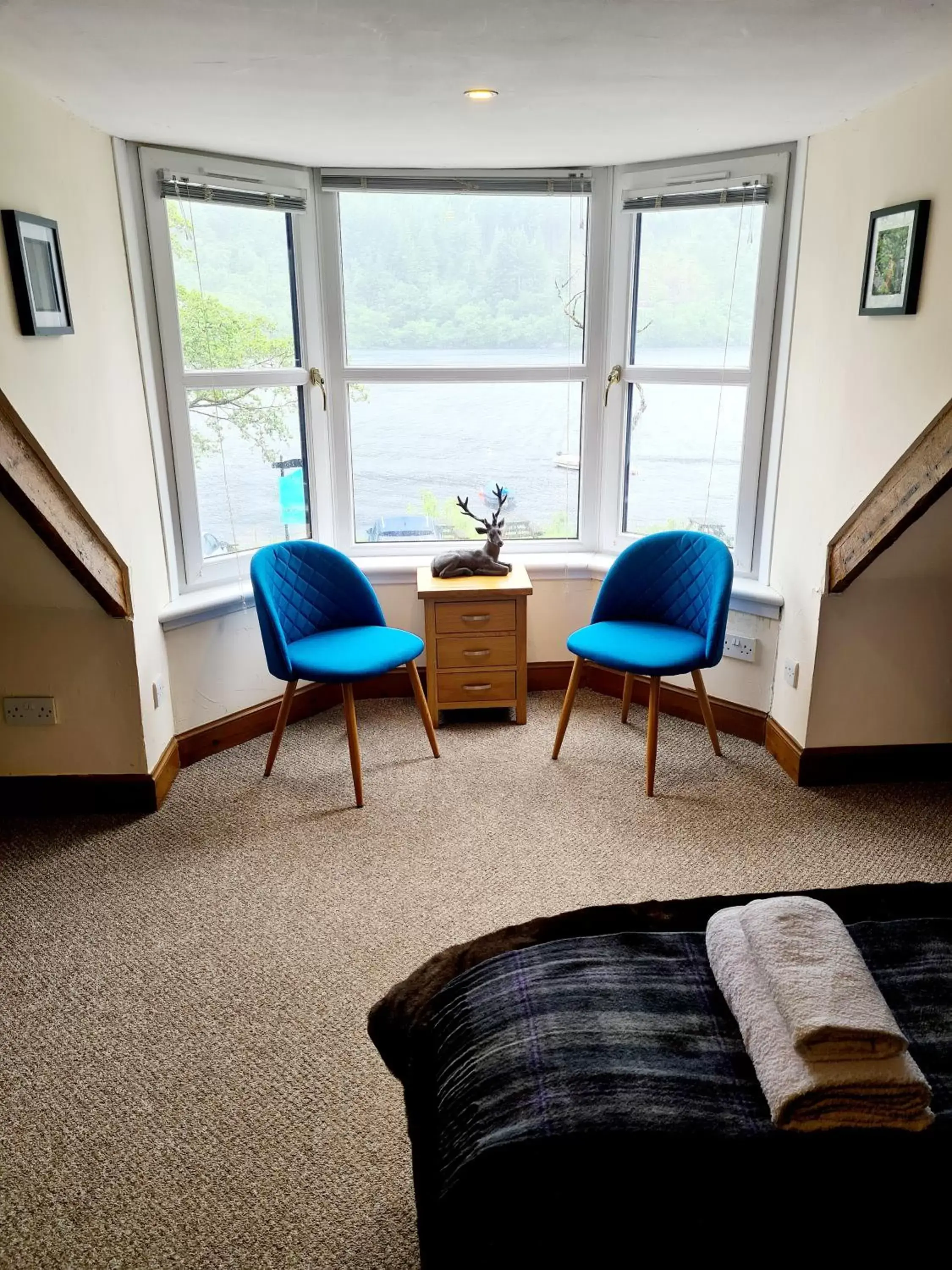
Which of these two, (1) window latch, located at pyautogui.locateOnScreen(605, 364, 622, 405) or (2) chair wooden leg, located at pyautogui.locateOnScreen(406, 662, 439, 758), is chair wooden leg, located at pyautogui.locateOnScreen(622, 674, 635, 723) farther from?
(1) window latch, located at pyautogui.locateOnScreen(605, 364, 622, 405)

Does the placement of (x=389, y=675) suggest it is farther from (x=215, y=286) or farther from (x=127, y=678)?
(x=215, y=286)

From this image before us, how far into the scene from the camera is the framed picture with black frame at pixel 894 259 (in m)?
2.50

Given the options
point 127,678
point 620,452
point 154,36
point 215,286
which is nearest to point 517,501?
point 620,452

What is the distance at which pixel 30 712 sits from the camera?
3023mm

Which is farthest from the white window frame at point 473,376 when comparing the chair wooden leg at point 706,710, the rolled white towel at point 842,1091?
the rolled white towel at point 842,1091

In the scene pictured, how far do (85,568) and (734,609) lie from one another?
227cm

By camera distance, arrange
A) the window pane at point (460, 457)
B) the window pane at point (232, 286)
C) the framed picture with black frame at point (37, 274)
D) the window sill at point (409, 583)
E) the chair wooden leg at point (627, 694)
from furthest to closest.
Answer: the window pane at point (460, 457) → the chair wooden leg at point (627, 694) → the window sill at point (409, 583) → the window pane at point (232, 286) → the framed picture with black frame at point (37, 274)

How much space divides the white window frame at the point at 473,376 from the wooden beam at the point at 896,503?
49.6 inches

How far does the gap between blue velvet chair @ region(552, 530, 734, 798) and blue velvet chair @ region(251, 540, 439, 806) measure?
2.15ft

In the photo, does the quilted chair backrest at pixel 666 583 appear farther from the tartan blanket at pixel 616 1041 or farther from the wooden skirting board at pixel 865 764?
the tartan blanket at pixel 616 1041

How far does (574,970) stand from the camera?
1526mm

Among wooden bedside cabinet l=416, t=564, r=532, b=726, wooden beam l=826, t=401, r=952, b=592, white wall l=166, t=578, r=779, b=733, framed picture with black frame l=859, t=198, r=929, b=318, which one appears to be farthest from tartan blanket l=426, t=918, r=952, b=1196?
wooden bedside cabinet l=416, t=564, r=532, b=726

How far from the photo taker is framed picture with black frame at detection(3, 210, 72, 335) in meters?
2.31

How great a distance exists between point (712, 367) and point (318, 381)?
5.00 feet
